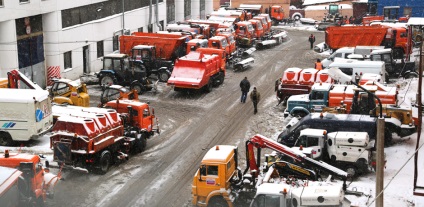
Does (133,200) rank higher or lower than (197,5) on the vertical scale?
lower

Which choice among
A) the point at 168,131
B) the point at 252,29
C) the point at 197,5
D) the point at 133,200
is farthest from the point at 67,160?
the point at 197,5

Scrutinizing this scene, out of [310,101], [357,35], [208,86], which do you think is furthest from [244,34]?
[310,101]

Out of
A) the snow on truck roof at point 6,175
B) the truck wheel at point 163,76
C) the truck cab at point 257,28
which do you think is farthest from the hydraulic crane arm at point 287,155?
the truck cab at point 257,28

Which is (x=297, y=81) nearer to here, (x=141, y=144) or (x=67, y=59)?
(x=141, y=144)

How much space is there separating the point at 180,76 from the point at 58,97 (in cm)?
691

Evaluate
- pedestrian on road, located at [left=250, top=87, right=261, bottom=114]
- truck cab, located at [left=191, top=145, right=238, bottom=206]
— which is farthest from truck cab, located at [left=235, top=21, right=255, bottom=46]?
truck cab, located at [left=191, top=145, right=238, bottom=206]

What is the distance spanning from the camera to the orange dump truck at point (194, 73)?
34.0 metres

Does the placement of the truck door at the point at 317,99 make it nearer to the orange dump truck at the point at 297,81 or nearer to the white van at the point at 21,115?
the orange dump truck at the point at 297,81

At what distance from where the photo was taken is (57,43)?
3769 cm

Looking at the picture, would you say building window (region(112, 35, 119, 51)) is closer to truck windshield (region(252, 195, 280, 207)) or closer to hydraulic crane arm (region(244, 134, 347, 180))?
hydraulic crane arm (region(244, 134, 347, 180))

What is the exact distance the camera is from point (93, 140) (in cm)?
2238

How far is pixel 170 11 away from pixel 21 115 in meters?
31.0

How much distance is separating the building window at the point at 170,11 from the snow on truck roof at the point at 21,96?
28.9 meters

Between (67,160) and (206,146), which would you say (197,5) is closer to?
(206,146)
